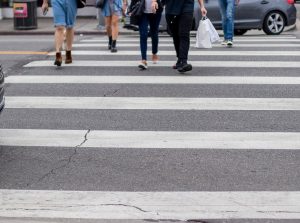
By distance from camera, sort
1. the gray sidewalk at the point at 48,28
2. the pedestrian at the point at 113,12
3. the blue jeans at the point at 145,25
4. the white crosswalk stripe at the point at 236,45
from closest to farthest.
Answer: the blue jeans at the point at 145,25, the pedestrian at the point at 113,12, the white crosswalk stripe at the point at 236,45, the gray sidewalk at the point at 48,28

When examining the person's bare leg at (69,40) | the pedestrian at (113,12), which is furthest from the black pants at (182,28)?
the pedestrian at (113,12)

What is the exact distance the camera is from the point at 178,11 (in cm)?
1024

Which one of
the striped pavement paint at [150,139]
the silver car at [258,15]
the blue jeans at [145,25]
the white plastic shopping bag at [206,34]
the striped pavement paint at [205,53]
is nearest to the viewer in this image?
the striped pavement paint at [150,139]

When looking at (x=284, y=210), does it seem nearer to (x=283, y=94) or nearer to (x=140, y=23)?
A: (x=283, y=94)

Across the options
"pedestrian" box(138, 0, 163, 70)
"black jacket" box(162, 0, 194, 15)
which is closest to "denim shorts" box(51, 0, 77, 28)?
"pedestrian" box(138, 0, 163, 70)

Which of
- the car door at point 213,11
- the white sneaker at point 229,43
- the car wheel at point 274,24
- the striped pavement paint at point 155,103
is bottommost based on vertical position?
the striped pavement paint at point 155,103

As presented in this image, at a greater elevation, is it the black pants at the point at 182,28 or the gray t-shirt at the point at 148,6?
the gray t-shirt at the point at 148,6

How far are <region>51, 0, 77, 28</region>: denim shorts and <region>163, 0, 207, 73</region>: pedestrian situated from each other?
164 cm

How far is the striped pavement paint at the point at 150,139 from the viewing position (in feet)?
21.7

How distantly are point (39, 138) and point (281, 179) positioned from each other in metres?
2.55

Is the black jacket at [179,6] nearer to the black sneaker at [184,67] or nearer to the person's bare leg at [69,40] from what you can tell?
the black sneaker at [184,67]

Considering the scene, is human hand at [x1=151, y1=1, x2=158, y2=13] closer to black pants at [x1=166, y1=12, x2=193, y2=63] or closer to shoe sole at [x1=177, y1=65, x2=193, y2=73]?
black pants at [x1=166, y1=12, x2=193, y2=63]

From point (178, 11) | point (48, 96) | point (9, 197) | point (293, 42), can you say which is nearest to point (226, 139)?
point (9, 197)

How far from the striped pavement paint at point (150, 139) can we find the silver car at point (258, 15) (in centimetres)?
1060
